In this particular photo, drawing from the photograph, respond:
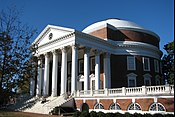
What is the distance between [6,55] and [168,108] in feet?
52.3

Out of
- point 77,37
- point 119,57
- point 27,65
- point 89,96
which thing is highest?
point 77,37

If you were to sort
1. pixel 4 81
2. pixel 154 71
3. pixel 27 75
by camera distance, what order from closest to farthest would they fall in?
pixel 4 81, pixel 27 75, pixel 154 71

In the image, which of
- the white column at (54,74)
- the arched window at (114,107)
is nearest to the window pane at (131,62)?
the white column at (54,74)

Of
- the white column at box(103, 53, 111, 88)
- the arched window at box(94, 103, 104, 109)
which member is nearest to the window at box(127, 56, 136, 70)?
the white column at box(103, 53, 111, 88)

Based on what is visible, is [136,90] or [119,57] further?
[119,57]

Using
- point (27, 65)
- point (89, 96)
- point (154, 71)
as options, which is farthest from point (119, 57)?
point (27, 65)

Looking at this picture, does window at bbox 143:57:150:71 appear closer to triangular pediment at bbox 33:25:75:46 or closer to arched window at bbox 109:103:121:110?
triangular pediment at bbox 33:25:75:46

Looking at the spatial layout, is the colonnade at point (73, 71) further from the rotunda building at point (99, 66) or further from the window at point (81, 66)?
the window at point (81, 66)

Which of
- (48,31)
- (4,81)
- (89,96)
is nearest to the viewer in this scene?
(4,81)

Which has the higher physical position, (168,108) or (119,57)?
(119,57)

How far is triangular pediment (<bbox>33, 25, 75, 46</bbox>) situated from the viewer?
3479cm

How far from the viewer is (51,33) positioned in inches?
1499

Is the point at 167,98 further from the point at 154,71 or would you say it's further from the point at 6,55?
the point at 154,71

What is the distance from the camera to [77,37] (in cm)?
3316
